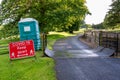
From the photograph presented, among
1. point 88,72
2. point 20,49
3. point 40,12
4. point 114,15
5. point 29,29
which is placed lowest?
point 88,72

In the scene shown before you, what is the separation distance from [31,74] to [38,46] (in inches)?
385

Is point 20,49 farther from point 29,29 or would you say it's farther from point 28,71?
point 29,29

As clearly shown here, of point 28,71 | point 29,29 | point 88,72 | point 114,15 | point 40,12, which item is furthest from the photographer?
point 114,15

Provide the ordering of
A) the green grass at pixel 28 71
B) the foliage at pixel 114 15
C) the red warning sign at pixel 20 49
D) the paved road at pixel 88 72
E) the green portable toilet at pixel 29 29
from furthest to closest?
the foliage at pixel 114 15 < the green portable toilet at pixel 29 29 < the red warning sign at pixel 20 49 < the green grass at pixel 28 71 < the paved road at pixel 88 72

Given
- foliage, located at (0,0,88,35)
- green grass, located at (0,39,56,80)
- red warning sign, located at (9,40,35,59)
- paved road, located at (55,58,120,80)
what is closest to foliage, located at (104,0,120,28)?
foliage, located at (0,0,88,35)

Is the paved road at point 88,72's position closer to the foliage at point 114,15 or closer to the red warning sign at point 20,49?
the red warning sign at point 20,49

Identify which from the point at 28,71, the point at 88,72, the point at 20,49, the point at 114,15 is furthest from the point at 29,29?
the point at 114,15

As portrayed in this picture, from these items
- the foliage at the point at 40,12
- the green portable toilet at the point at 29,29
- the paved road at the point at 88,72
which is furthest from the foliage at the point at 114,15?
the paved road at the point at 88,72

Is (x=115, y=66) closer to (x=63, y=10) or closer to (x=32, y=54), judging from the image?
(x=32, y=54)

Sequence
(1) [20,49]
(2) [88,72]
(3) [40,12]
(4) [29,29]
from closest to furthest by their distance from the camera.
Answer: (2) [88,72] → (1) [20,49] → (4) [29,29] → (3) [40,12]

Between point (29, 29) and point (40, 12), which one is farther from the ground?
point (40, 12)

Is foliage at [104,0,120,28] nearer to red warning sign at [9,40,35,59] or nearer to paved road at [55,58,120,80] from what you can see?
red warning sign at [9,40,35,59]

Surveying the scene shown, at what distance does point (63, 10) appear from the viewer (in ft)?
113

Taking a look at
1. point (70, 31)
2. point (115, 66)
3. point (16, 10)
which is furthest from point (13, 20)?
point (70, 31)
